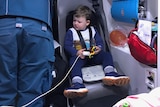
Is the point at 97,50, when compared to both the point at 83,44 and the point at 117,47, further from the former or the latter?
the point at 117,47

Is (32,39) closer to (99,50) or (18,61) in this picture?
(18,61)

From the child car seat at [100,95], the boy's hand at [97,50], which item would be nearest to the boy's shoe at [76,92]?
the child car seat at [100,95]

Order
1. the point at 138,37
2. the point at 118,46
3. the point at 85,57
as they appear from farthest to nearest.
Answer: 1. the point at 118,46
2. the point at 85,57
3. the point at 138,37

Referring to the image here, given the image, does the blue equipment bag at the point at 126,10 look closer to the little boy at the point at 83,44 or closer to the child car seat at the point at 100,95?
the little boy at the point at 83,44

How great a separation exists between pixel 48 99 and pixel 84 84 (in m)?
0.28

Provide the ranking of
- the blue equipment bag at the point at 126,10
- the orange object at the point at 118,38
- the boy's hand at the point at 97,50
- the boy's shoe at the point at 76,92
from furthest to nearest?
the orange object at the point at 118,38 < the boy's hand at the point at 97,50 < the blue equipment bag at the point at 126,10 < the boy's shoe at the point at 76,92

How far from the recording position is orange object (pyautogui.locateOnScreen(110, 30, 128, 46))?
79.9 inches

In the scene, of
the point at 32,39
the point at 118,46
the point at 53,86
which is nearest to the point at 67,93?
the point at 53,86

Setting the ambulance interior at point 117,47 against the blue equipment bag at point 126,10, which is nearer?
the ambulance interior at point 117,47

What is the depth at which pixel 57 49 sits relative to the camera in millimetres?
1819

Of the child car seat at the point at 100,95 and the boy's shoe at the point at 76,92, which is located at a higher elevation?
the boy's shoe at the point at 76,92

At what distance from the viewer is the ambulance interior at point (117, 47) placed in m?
1.50

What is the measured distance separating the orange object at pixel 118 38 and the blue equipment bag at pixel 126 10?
0.20m

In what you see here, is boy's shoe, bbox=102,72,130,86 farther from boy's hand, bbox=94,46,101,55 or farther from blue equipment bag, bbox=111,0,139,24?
blue equipment bag, bbox=111,0,139,24
